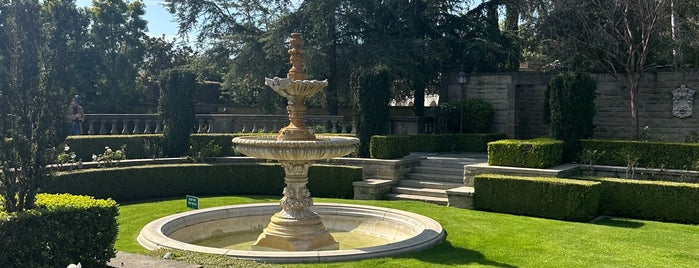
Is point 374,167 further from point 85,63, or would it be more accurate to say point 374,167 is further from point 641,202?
point 85,63

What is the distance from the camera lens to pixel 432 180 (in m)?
18.7

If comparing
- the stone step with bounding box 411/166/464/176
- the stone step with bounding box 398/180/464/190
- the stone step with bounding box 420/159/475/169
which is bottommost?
the stone step with bounding box 398/180/464/190

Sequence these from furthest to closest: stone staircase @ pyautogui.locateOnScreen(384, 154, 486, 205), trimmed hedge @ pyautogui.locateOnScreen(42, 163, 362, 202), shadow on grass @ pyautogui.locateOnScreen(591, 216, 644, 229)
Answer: stone staircase @ pyautogui.locateOnScreen(384, 154, 486, 205) → trimmed hedge @ pyautogui.locateOnScreen(42, 163, 362, 202) → shadow on grass @ pyautogui.locateOnScreen(591, 216, 644, 229)

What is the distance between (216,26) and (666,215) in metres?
24.0

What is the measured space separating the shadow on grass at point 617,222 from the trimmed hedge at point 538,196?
0.26 m

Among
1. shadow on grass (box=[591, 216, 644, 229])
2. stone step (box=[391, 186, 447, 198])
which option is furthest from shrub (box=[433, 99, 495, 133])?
shadow on grass (box=[591, 216, 644, 229])

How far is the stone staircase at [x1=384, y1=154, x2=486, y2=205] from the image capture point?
1733 centimetres

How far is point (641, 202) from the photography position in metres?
14.8

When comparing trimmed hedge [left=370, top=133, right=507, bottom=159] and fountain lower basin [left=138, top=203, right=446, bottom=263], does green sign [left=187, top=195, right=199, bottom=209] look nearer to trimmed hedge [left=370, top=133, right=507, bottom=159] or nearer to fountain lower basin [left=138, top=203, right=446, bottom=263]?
fountain lower basin [left=138, top=203, right=446, bottom=263]

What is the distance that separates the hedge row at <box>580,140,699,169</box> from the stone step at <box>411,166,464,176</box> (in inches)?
152

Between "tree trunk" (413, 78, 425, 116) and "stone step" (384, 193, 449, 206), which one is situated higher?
"tree trunk" (413, 78, 425, 116)

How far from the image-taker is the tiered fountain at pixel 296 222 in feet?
33.2

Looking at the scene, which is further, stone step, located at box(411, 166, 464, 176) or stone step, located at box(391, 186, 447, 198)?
stone step, located at box(411, 166, 464, 176)

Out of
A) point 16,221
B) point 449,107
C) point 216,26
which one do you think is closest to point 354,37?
point 449,107
